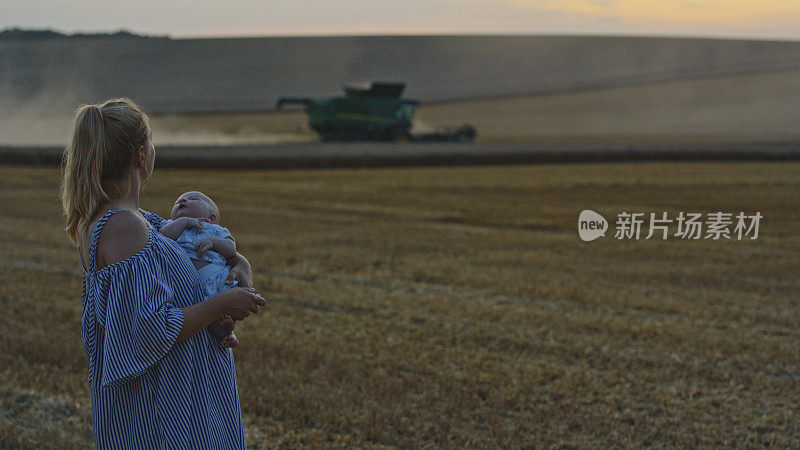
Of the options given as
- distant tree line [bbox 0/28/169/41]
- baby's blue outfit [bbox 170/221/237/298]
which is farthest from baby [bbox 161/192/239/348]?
distant tree line [bbox 0/28/169/41]

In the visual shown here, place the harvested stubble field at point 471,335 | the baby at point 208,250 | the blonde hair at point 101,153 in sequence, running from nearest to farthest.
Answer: the blonde hair at point 101,153 < the baby at point 208,250 < the harvested stubble field at point 471,335

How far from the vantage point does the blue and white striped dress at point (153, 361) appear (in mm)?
2625

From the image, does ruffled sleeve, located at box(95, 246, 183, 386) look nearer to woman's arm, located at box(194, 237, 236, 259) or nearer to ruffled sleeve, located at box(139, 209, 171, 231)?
woman's arm, located at box(194, 237, 236, 259)

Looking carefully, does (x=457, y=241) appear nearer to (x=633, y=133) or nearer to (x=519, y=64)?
(x=633, y=133)

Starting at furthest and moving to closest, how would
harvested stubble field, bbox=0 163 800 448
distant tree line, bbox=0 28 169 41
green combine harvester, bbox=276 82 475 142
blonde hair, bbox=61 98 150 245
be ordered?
distant tree line, bbox=0 28 169 41, green combine harvester, bbox=276 82 475 142, harvested stubble field, bbox=0 163 800 448, blonde hair, bbox=61 98 150 245

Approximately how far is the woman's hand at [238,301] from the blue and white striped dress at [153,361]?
15 cm

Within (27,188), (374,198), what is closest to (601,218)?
(374,198)

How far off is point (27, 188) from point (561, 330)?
54.9 feet

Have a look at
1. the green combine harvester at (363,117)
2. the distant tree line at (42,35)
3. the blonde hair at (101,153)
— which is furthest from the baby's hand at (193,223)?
the distant tree line at (42,35)

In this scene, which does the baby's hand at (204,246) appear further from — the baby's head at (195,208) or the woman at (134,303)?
the baby's head at (195,208)

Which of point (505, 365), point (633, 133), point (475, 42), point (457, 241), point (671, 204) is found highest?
point (475, 42)

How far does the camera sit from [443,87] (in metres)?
64.7

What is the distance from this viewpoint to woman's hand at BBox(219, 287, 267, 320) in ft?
8.72

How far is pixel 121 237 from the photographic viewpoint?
103 inches
